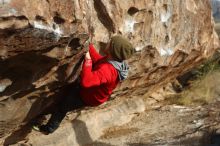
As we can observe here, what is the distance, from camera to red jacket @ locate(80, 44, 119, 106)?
5941 mm

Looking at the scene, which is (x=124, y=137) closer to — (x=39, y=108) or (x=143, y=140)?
(x=143, y=140)

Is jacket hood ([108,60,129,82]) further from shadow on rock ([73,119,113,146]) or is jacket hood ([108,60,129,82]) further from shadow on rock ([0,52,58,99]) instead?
shadow on rock ([73,119,113,146])

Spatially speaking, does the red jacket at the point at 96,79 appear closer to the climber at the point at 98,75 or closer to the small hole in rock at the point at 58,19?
the climber at the point at 98,75

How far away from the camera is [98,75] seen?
5.95m

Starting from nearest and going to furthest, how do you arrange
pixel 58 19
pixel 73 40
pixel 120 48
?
pixel 58 19 < pixel 73 40 < pixel 120 48

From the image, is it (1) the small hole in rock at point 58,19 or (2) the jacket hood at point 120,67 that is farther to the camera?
(2) the jacket hood at point 120,67

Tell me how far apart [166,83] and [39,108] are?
4.97 meters

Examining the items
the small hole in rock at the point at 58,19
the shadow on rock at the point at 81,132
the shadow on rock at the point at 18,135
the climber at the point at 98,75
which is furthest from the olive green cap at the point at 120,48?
the shadow on rock at the point at 81,132

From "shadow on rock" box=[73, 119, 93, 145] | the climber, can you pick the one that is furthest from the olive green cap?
"shadow on rock" box=[73, 119, 93, 145]

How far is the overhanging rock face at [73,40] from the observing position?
16.8 feet

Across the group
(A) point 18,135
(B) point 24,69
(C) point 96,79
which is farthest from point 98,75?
(A) point 18,135

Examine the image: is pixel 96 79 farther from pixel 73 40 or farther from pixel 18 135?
pixel 18 135

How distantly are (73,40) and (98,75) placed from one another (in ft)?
1.83

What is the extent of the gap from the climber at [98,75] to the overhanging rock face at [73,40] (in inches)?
6.2
